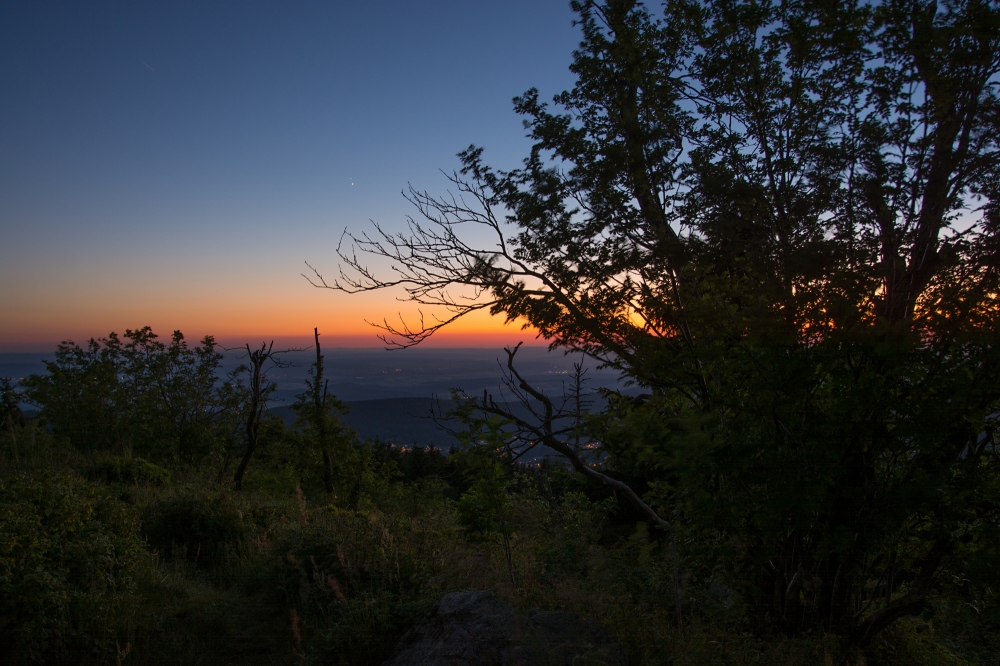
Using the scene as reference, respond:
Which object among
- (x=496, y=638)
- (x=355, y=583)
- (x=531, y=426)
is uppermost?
(x=531, y=426)

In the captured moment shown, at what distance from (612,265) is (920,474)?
244 cm

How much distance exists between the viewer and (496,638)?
3.46 meters

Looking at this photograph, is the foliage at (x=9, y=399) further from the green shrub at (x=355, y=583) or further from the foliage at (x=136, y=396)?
the green shrub at (x=355, y=583)

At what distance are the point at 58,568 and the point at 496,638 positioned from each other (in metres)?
3.55

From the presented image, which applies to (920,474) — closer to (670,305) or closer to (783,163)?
(670,305)

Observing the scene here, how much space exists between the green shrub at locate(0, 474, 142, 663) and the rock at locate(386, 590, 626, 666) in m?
2.42

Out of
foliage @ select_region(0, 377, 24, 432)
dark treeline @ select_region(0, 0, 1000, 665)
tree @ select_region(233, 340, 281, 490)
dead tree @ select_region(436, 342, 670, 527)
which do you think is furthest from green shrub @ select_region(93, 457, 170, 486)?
dead tree @ select_region(436, 342, 670, 527)

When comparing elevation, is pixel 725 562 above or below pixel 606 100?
below

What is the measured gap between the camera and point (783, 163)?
13.5ft

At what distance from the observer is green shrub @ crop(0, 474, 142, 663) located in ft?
11.9

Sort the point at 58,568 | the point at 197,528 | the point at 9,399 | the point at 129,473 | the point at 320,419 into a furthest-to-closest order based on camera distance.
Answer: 1. the point at 320,419
2. the point at 9,399
3. the point at 129,473
4. the point at 197,528
5. the point at 58,568

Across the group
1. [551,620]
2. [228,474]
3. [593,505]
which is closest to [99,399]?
[228,474]

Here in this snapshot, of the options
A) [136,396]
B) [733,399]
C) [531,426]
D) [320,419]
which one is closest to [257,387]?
[320,419]

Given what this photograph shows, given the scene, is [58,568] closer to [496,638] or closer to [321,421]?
[496,638]
